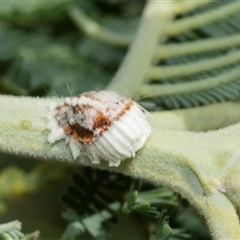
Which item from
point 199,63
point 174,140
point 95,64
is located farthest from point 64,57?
point 174,140

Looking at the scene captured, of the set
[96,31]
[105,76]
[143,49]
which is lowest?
[105,76]

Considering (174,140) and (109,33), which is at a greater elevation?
(174,140)

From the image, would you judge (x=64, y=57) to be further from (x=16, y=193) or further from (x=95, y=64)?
(x=16, y=193)

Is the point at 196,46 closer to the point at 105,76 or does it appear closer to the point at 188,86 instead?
the point at 188,86

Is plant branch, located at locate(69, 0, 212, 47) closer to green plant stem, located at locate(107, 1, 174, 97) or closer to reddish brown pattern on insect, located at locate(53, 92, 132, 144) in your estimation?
green plant stem, located at locate(107, 1, 174, 97)

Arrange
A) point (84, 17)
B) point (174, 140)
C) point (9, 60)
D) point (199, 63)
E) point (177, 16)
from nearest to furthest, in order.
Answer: point (174, 140), point (199, 63), point (177, 16), point (9, 60), point (84, 17)

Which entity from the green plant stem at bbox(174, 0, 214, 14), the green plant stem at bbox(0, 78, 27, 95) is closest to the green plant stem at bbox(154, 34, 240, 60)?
the green plant stem at bbox(174, 0, 214, 14)

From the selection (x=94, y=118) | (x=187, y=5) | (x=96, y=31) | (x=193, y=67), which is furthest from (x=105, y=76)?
(x=94, y=118)
